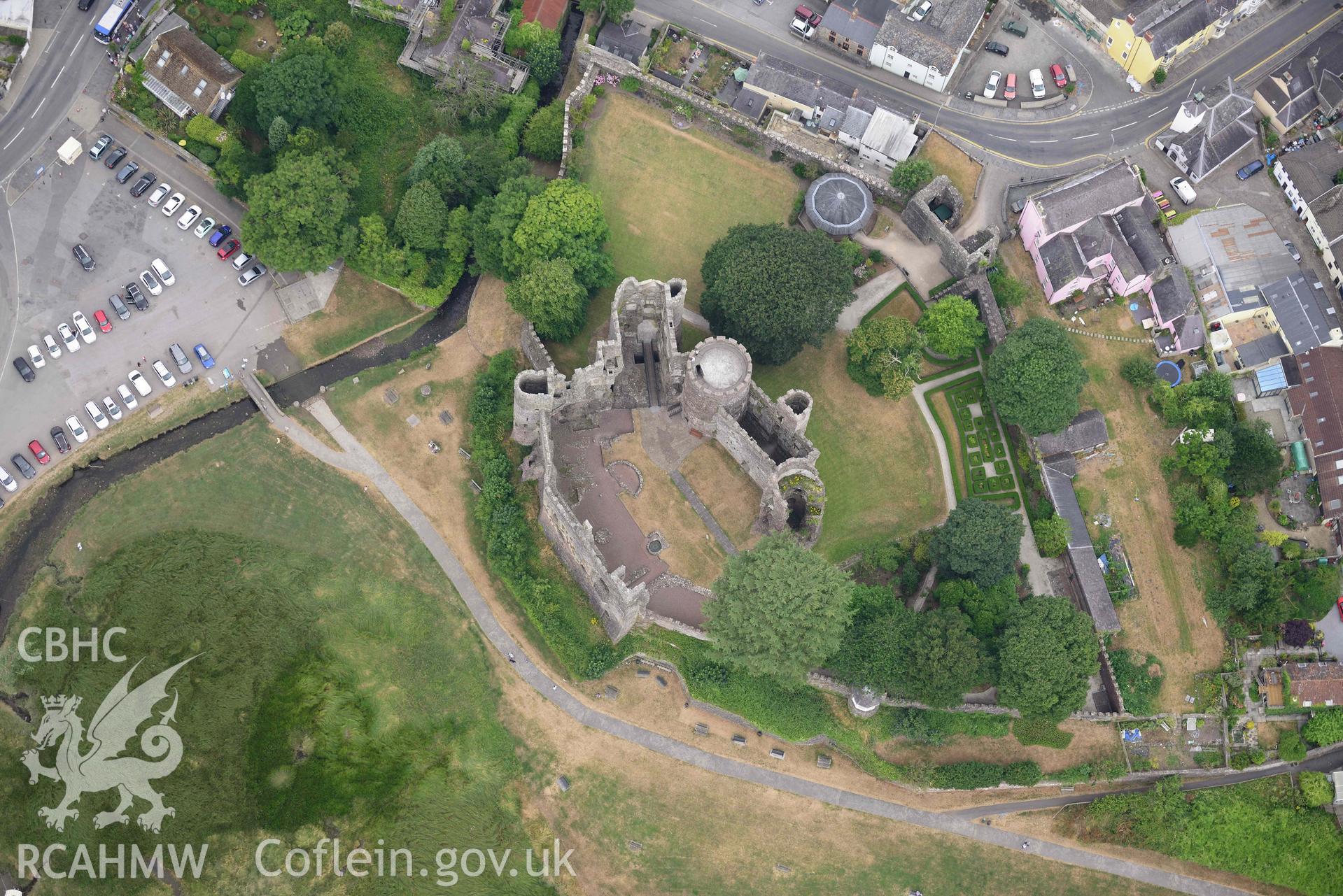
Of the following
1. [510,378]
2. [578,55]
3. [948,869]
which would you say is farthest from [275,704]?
[578,55]

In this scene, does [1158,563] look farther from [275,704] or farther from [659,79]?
[275,704]

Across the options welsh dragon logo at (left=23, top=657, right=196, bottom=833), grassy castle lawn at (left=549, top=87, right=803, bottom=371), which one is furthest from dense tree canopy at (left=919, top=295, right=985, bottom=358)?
welsh dragon logo at (left=23, top=657, right=196, bottom=833)

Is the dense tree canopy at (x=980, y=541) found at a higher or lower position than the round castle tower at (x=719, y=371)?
lower

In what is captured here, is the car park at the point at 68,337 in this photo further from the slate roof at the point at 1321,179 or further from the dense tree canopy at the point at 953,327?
the slate roof at the point at 1321,179

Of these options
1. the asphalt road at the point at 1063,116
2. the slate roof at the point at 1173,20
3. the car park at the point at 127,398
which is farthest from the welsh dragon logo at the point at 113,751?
the slate roof at the point at 1173,20

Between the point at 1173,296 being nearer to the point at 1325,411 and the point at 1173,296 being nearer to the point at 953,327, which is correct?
the point at 1325,411

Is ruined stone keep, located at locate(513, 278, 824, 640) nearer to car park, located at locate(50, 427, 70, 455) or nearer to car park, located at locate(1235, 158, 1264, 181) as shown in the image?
car park, located at locate(50, 427, 70, 455)
